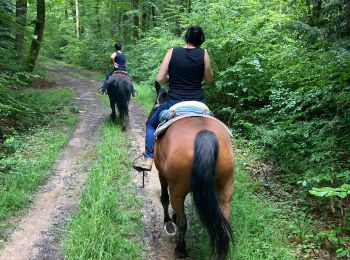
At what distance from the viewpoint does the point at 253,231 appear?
4.62m

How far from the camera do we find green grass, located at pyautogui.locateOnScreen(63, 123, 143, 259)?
4.16 m

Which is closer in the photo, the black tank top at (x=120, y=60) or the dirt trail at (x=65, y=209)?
the dirt trail at (x=65, y=209)

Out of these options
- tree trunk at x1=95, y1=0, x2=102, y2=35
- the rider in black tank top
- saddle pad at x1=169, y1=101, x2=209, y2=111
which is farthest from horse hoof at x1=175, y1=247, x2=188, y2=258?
tree trunk at x1=95, y1=0, x2=102, y2=35

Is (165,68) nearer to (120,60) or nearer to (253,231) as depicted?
(253,231)

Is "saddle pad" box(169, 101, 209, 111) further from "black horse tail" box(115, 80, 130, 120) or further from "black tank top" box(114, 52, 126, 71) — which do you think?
"black tank top" box(114, 52, 126, 71)

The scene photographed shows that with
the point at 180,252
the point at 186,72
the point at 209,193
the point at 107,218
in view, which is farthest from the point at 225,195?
the point at 107,218

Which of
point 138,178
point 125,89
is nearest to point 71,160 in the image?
point 138,178

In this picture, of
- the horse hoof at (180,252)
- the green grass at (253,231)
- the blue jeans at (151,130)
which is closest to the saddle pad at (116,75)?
the blue jeans at (151,130)

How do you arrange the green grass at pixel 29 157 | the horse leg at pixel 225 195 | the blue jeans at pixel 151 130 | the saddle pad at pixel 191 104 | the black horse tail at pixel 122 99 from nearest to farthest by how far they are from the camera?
1. the horse leg at pixel 225 195
2. the saddle pad at pixel 191 104
3. the blue jeans at pixel 151 130
4. the green grass at pixel 29 157
5. the black horse tail at pixel 122 99

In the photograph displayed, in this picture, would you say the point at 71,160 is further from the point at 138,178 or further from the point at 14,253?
the point at 14,253

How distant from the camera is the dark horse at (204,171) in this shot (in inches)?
139

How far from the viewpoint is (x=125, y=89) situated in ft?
33.8

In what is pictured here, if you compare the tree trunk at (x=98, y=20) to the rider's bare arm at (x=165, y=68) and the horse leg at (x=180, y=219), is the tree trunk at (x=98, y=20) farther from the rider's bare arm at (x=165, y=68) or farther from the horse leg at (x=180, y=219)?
the horse leg at (x=180, y=219)

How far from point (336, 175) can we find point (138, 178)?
330 cm
